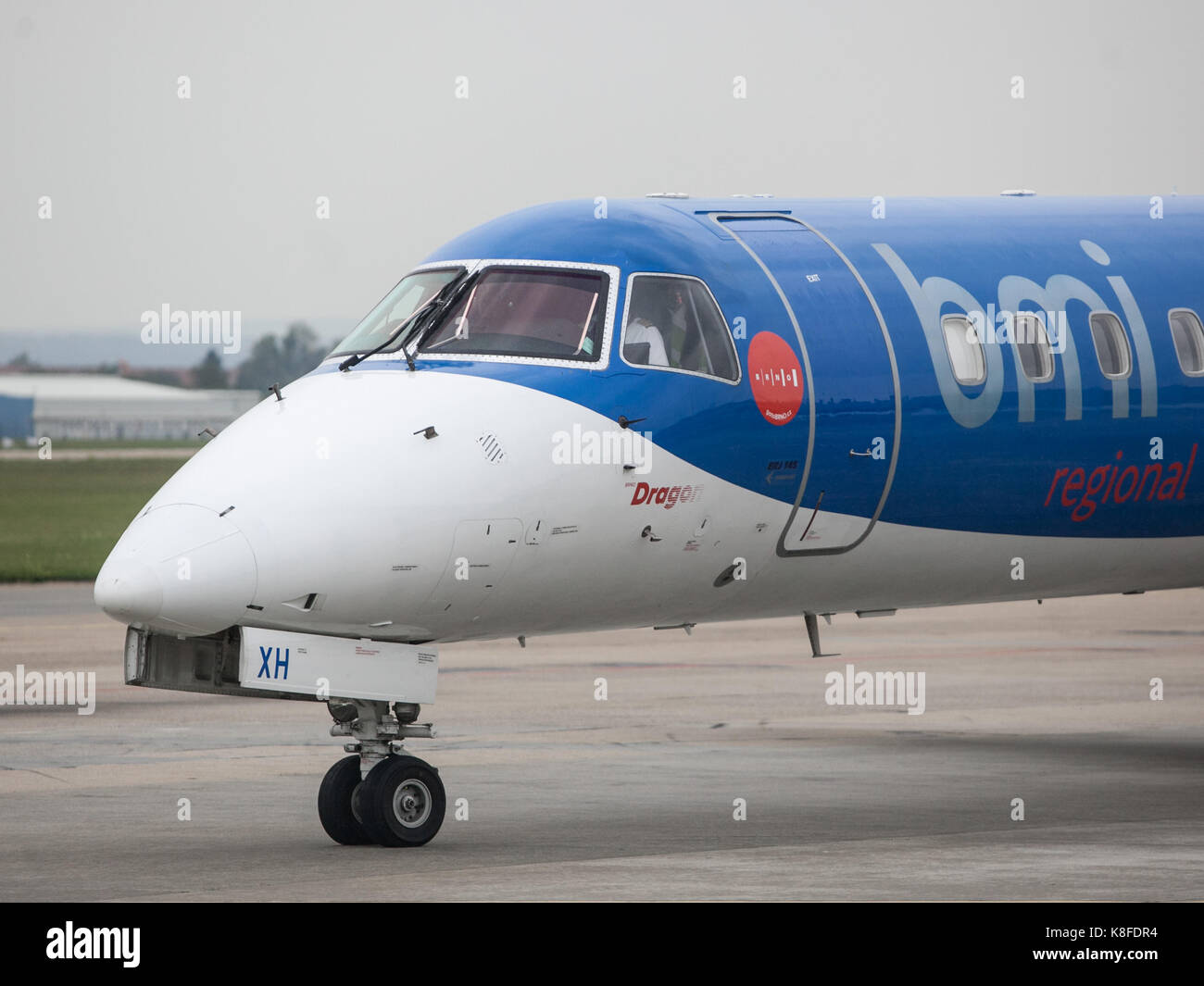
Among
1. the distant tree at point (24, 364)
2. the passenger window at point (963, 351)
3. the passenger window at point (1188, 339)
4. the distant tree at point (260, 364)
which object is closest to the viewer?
the passenger window at point (963, 351)

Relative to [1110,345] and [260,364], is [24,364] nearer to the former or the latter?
[260,364]

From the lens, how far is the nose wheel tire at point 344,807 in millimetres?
15445

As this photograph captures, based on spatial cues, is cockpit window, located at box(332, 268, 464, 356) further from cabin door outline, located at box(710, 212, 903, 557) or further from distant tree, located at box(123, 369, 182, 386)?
distant tree, located at box(123, 369, 182, 386)

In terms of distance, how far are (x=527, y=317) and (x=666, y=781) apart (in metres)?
5.59

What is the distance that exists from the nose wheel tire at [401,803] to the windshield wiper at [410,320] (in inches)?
104

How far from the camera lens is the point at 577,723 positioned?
23.7 meters

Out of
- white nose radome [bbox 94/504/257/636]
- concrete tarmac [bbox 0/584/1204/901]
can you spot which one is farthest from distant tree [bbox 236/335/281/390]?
white nose radome [bbox 94/504/257/636]

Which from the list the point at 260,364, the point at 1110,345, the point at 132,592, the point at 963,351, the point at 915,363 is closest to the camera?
the point at 132,592

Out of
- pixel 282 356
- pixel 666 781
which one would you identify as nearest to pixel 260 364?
pixel 282 356

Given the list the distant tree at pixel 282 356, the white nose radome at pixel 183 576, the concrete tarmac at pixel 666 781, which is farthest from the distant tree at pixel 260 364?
the white nose radome at pixel 183 576

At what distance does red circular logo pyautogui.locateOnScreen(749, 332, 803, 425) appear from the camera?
15578 millimetres

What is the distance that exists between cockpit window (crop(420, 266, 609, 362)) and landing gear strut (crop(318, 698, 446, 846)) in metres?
2.45

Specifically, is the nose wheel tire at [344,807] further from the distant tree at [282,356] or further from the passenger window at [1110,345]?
the distant tree at [282,356]

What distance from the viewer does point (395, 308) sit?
1570 cm
